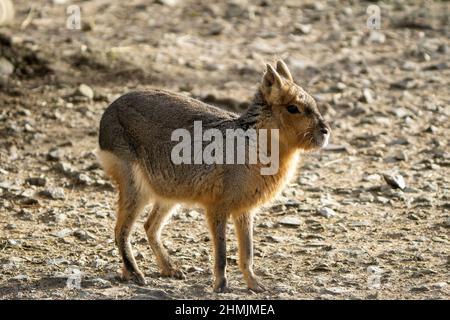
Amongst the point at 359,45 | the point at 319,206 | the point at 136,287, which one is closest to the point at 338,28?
the point at 359,45

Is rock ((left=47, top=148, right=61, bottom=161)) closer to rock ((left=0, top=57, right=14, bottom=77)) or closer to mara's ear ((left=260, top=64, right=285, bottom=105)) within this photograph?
rock ((left=0, top=57, right=14, bottom=77))

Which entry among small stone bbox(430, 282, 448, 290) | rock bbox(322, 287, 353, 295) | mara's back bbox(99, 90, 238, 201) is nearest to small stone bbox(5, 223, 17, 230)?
mara's back bbox(99, 90, 238, 201)

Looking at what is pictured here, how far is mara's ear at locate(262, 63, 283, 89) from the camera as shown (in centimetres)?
765

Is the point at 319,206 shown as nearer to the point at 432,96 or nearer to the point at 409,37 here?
the point at 432,96

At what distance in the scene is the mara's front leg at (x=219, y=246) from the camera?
759 centimetres

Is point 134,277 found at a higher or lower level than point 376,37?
higher

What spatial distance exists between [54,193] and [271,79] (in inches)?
125

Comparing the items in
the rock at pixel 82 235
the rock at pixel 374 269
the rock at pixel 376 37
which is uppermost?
the rock at pixel 374 269

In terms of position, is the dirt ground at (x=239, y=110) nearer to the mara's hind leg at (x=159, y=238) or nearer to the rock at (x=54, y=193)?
the rock at (x=54, y=193)

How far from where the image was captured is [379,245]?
8.68 metres

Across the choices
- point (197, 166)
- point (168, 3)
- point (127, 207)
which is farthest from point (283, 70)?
point (168, 3)

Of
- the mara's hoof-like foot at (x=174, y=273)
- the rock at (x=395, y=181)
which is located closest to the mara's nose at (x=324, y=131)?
the mara's hoof-like foot at (x=174, y=273)

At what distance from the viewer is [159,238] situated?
327 inches

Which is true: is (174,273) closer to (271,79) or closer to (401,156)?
(271,79)
